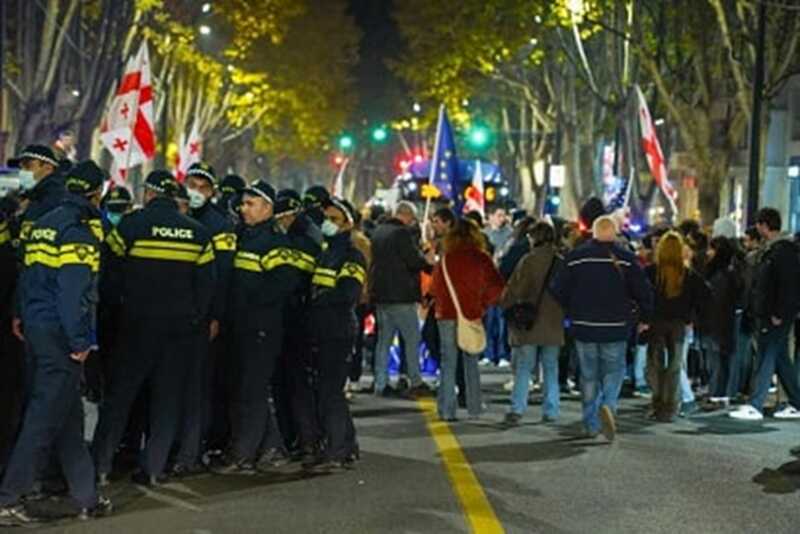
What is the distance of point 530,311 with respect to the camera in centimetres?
1317

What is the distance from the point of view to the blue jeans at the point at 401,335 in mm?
15188

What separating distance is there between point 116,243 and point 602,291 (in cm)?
450

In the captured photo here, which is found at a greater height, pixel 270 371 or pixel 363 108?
pixel 363 108

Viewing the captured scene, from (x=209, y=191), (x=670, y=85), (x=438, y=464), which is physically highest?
(x=670, y=85)

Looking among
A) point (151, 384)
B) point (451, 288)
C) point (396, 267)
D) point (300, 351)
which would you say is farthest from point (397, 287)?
point (151, 384)

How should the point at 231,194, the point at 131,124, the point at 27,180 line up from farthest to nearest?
the point at 131,124 < the point at 231,194 < the point at 27,180

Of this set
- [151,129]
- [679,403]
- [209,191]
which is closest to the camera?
[209,191]

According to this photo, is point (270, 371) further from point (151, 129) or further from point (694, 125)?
point (694, 125)

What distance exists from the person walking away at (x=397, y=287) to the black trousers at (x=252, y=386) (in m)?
4.77

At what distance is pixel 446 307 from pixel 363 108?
69479mm

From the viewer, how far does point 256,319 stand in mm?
10141

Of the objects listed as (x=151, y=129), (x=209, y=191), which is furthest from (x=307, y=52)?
(x=209, y=191)

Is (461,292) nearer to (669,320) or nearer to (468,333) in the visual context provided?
(468,333)

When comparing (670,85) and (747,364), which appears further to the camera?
(670,85)
